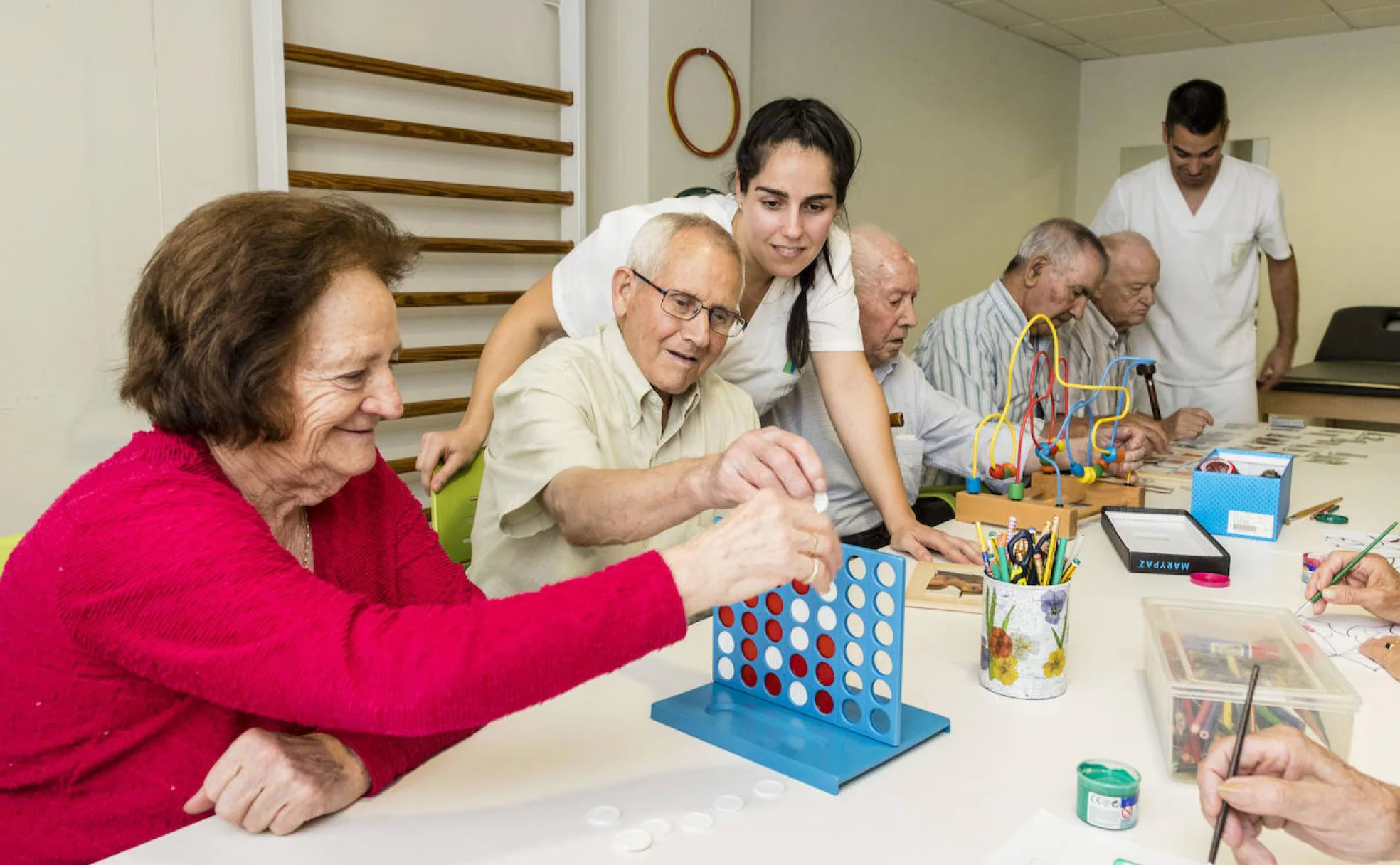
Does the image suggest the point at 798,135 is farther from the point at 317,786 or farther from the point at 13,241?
the point at 13,241

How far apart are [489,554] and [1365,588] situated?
48.3 inches

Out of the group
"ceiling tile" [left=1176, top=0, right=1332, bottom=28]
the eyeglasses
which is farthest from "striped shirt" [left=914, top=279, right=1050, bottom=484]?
"ceiling tile" [left=1176, top=0, right=1332, bottom=28]

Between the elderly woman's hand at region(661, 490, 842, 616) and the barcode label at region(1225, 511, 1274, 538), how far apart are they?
1.28m

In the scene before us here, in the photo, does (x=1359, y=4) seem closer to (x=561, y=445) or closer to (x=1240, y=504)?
(x=1240, y=504)

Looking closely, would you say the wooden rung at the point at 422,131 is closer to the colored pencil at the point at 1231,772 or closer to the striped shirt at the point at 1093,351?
the striped shirt at the point at 1093,351

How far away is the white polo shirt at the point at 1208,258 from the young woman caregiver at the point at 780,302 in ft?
7.08

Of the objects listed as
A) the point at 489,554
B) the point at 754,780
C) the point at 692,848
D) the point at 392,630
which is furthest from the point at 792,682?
the point at 489,554

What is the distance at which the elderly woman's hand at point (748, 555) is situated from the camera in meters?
0.91

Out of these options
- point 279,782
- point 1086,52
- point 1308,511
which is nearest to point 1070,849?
point 279,782

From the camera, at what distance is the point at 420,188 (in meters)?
2.93

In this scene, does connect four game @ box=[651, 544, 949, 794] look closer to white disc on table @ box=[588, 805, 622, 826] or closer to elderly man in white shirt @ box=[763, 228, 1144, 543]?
white disc on table @ box=[588, 805, 622, 826]

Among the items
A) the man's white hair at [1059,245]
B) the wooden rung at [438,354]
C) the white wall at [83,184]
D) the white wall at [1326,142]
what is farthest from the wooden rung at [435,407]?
the white wall at [1326,142]

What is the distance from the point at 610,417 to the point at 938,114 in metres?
4.23

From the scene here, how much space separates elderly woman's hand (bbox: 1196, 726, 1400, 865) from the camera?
76cm
